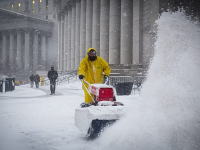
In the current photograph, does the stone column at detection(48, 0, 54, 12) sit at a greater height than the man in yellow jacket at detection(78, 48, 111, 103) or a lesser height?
greater

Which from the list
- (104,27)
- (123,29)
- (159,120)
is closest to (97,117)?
(159,120)

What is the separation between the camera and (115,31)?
85.7ft

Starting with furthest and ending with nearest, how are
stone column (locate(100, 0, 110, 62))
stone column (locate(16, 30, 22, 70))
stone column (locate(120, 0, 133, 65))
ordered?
stone column (locate(16, 30, 22, 70)) < stone column (locate(100, 0, 110, 62)) < stone column (locate(120, 0, 133, 65))

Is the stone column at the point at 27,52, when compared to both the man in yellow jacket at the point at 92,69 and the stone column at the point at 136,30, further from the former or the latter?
the man in yellow jacket at the point at 92,69

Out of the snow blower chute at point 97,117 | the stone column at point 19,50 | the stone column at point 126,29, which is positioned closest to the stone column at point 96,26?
the stone column at point 126,29

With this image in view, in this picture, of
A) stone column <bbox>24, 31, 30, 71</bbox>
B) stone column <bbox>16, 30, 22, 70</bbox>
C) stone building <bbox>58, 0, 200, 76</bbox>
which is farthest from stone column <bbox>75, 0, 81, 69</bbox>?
stone column <bbox>16, 30, 22, 70</bbox>

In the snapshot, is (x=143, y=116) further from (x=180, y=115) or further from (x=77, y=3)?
(x=77, y=3)

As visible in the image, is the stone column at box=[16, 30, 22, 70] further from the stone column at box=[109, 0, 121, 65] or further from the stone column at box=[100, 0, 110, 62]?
the stone column at box=[109, 0, 121, 65]

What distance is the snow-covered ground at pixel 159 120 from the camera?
3.06 metres

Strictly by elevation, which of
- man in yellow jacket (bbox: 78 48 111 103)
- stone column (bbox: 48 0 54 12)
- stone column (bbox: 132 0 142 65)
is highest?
stone column (bbox: 48 0 54 12)

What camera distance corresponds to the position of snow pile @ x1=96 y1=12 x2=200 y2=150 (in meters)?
3.02

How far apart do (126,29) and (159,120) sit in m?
21.7

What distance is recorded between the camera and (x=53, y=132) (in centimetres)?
451

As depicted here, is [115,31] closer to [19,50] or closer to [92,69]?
[92,69]
